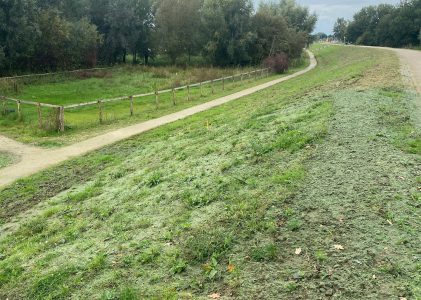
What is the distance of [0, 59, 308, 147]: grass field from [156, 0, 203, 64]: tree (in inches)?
332

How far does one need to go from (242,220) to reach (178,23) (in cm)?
5158

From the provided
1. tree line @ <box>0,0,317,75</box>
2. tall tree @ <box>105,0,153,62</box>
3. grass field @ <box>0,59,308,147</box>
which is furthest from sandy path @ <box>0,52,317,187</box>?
tall tree @ <box>105,0,153,62</box>

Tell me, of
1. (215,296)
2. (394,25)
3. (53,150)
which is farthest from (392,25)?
(215,296)

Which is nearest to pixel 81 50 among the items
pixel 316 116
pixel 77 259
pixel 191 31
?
pixel 191 31

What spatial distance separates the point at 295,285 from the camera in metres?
5.48

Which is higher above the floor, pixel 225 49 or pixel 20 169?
pixel 225 49

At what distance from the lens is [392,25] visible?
90062mm

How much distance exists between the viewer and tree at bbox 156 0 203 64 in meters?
54.3

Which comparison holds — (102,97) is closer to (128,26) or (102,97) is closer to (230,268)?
(230,268)

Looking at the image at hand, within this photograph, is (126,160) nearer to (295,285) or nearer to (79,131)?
(79,131)

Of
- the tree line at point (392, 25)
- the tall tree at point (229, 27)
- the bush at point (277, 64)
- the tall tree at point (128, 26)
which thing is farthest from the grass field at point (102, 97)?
the tree line at point (392, 25)

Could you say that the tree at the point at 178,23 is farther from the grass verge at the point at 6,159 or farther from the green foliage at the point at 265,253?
the green foliage at the point at 265,253

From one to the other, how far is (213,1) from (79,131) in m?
38.5

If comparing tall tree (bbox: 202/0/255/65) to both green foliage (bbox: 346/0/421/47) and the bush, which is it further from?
green foliage (bbox: 346/0/421/47)
